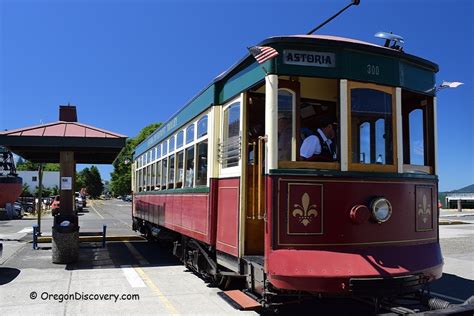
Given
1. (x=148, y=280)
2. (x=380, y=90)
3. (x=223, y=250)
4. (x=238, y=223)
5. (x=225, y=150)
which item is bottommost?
(x=148, y=280)

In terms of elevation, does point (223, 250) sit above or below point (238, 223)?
below

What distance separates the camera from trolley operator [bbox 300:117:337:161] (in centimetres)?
543

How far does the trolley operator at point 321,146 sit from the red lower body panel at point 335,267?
111cm

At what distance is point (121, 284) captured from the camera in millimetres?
8242

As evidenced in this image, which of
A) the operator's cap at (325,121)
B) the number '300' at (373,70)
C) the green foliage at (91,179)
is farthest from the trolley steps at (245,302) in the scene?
the green foliage at (91,179)

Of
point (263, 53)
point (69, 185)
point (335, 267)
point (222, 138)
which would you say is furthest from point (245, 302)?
point (69, 185)

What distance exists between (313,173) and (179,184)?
439cm

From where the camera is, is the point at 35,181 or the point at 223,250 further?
the point at 35,181

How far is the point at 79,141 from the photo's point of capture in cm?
1070

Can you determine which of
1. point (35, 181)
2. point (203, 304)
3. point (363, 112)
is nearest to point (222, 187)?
point (203, 304)

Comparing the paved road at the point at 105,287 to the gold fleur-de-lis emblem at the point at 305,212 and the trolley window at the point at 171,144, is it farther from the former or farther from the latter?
the trolley window at the point at 171,144

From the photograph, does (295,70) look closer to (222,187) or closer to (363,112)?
(363,112)

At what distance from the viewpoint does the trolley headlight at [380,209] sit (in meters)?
5.09
